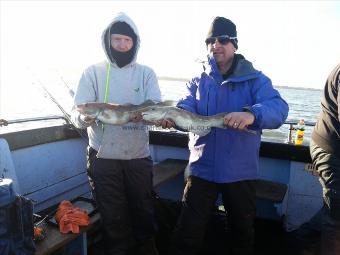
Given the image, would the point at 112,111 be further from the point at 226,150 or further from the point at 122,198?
the point at 226,150

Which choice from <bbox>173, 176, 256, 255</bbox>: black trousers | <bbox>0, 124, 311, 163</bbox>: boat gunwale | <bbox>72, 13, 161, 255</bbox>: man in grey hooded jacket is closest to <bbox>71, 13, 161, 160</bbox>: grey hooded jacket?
<bbox>72, 13, 161, 255</bbox>: man in grey hooded jacket

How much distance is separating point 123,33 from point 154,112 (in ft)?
3.41

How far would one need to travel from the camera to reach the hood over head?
4.03 m

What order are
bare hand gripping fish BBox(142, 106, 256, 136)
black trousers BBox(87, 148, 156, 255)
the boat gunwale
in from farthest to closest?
the boat gunwale
black trousers BBox(87, 148, 156, 255)
bare hand gripping fish BBox(142, 106, 256, 136)

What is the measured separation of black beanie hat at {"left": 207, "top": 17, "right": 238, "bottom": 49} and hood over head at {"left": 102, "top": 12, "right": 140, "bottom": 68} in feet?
3.08

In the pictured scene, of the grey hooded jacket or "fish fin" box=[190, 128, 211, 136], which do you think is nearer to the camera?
"fish fin" box=[190, 128, 211, 136]

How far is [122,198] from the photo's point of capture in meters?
4.02

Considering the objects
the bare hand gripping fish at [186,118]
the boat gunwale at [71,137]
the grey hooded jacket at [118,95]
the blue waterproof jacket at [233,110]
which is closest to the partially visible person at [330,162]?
the blue waterproof jacket at [233,110]

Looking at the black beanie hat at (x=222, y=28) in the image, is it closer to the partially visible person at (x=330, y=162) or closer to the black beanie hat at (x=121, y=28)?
the black beanie hat at (x=121, y=28)

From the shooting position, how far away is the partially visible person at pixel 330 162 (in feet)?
10.1

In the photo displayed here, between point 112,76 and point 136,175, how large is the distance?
1.18m

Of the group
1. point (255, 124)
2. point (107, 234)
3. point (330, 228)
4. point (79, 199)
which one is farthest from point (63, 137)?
point (330, 228)

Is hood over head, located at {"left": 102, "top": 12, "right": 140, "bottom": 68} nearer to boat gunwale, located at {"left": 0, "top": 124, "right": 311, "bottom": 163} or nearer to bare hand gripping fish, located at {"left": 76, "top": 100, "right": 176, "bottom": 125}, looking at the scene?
bare hand gripping fish, located at {"left": 76, "top": 100, "right": 176, "bottom": 125}

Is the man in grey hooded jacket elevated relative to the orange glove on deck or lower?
elevated
